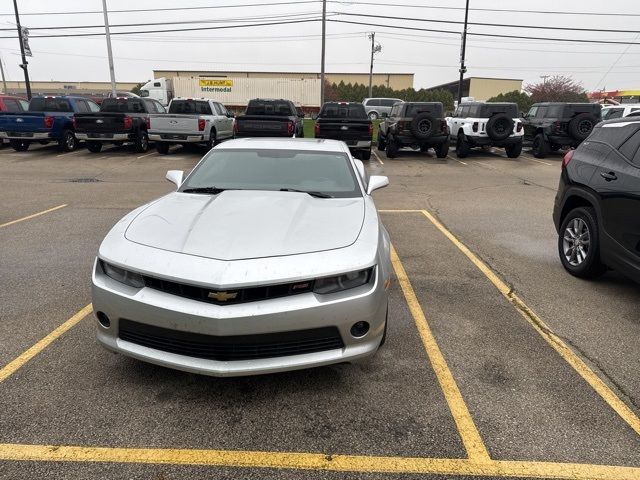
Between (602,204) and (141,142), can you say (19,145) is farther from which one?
(602,204)

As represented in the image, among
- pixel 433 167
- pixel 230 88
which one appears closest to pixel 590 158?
pixel 433 167

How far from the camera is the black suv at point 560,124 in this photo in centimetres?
1563

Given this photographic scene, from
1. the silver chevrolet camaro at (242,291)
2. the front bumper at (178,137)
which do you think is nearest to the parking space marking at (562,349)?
the silver chevrolet camaro at (242,291)

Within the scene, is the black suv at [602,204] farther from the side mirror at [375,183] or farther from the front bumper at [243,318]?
the front bumper at [243,318]

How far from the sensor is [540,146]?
56.8ft

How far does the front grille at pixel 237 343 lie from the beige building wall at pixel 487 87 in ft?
267

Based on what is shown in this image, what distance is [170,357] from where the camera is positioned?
263 centimetres

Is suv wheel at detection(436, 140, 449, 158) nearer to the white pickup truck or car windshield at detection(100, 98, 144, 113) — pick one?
the white pickup truck

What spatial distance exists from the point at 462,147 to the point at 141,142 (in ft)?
38.9

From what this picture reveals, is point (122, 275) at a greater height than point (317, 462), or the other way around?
point (122, 275)

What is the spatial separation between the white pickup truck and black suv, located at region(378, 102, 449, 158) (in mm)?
6415

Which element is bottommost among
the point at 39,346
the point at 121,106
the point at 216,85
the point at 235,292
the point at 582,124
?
the point at 39,346

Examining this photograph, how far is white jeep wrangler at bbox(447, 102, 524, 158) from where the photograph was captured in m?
15.9

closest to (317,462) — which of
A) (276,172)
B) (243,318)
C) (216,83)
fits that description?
(243,318)
